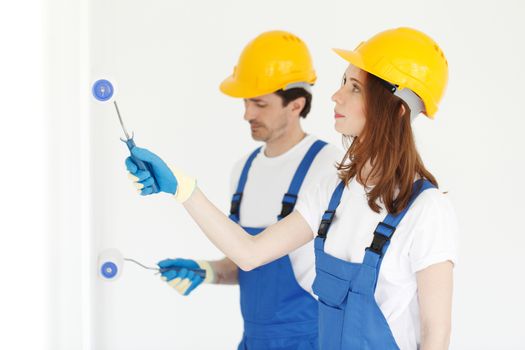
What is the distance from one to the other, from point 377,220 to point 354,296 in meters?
0.19

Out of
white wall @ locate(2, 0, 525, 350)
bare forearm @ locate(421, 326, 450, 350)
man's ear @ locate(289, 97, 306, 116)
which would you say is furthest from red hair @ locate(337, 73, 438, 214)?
white wall @ locate(2, 0, 525, 350)

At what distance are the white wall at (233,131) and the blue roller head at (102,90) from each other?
1.17m

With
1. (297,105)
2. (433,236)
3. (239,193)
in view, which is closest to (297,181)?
(239,193)

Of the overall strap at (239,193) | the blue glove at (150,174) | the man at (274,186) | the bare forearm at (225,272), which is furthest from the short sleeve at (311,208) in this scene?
the bare forearm at (225,272)

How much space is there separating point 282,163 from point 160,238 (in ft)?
3.15

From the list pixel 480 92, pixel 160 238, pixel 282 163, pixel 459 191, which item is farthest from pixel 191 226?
pixel 480 92

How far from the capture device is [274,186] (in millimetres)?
2123

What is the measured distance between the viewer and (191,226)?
288 centimetres

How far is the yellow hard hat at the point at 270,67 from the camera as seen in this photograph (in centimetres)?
226

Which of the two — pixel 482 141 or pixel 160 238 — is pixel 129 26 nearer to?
pixel 160 238

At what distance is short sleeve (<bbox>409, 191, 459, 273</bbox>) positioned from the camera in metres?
1.36

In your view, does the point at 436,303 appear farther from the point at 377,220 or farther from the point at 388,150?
the point at 388,150

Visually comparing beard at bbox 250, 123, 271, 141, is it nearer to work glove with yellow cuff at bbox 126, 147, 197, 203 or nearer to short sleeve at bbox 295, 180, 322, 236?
short sleeve at bbox 295, 180, 322, 236

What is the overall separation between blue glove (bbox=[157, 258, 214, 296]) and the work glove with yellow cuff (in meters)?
0.62
